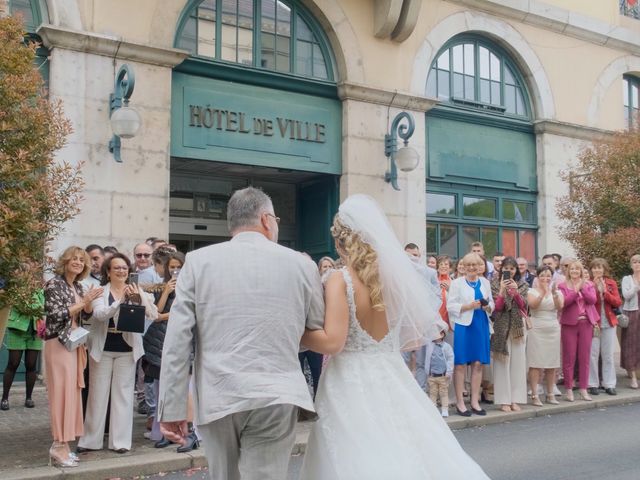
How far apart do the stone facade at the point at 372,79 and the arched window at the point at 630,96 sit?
0.33m

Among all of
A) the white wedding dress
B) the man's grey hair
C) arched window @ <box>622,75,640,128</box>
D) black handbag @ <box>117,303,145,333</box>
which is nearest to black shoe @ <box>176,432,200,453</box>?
black handbag @ <box>117,303,145,333</box>

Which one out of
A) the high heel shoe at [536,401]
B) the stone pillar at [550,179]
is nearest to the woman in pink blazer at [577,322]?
the high heel shoe at [536,401]

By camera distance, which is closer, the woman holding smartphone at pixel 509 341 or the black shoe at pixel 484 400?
the woman holding smartphone at pixel 509 341

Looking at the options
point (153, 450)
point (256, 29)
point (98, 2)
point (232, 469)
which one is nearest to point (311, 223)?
point (256, 29)

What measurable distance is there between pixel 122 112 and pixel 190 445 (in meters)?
5.34

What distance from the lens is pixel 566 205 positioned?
14.4 meters

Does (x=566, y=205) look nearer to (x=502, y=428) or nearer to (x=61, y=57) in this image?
A: (x=502, y=428)

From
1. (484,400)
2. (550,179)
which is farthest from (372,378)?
(550,179)

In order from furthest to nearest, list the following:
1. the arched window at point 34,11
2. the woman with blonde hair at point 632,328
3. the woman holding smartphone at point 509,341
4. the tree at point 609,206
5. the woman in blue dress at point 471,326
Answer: the tree at point 609,206 < the woman with blonde hair at point 632,328 < the arched window at point 34,11 < the woman holding smartphone at point 509,341 < the woman in blue dress at point 471,326

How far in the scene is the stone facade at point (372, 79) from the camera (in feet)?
37.2

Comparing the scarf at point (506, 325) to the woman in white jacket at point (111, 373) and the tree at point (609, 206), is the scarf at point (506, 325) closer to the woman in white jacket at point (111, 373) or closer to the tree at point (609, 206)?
the tree at point (609, 206)

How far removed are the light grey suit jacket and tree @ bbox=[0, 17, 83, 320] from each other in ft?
10.7

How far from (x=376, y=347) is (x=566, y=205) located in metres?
10.7

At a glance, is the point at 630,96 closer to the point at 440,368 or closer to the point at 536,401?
the point at 536,401
